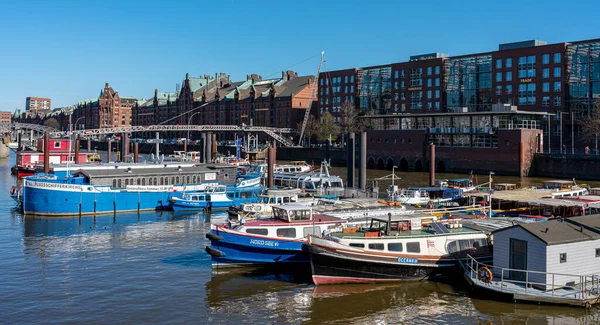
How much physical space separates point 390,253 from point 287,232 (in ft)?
19.2

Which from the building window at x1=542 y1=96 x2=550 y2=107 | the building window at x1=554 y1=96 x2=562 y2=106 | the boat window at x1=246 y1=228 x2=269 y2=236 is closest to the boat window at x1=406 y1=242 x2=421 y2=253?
the boat window at x1=246 y1=228 x2=269 y2=236

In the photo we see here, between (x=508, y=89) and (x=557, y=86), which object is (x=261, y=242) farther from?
(x=508, y=89)

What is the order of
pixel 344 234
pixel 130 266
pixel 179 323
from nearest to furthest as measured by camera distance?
pixel 179 323 < pixel 344 234 < pixel 130 266

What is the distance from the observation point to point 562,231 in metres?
26.4

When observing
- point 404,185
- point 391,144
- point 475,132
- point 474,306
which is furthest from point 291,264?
point 391,144

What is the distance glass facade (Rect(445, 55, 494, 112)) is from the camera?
109 metres

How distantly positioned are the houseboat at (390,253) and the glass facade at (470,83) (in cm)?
7978

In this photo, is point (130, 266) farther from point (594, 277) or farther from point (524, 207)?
point (524, 207)

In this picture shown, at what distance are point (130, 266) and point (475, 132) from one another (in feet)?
230

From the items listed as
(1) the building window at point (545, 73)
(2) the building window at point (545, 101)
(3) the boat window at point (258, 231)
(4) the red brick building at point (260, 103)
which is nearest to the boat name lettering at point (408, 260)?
(3) the boat window at point (258, 231)

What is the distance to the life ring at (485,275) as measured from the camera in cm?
2644

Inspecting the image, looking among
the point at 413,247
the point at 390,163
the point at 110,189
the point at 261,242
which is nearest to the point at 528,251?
the point at 413,247

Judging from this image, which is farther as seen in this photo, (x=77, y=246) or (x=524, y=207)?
(x=524, y=207)

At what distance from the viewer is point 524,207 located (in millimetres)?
41469
